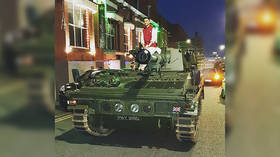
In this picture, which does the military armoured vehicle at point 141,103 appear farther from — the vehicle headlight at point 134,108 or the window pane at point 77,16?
the window pane at point 77,16

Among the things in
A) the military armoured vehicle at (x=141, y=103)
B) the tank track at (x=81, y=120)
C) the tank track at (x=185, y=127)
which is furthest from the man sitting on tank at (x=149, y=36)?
the tank track at (x=81, y=120)

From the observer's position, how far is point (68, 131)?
643 cm

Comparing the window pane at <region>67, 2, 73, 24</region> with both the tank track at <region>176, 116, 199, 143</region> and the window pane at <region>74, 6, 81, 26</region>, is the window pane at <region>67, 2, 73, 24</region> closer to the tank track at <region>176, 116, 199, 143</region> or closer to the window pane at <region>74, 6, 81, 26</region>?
A: the window pane at <region>74, 6, 81, 26</region>

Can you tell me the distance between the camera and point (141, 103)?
15.6ft

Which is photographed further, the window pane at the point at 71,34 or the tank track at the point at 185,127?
the window pane at the point at 71,34

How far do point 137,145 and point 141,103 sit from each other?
1.15m

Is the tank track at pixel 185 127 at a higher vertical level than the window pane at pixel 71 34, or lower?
lower

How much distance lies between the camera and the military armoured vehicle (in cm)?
458

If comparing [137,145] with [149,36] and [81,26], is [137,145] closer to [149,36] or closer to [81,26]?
[149,36]

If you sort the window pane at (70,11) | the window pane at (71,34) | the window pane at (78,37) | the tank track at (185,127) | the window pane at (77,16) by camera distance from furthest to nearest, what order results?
the window pane at (78,37) → the window pane at (77,16) → the window pane at (71,34) → the window pane at (70,11) → the tank track at (185,127)

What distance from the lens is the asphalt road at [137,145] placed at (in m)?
4.76

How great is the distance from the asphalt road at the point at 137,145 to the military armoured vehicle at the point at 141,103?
1.09 ft

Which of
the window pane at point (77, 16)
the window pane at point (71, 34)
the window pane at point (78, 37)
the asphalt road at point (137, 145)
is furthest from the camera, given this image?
the window pane at point (78, 37)

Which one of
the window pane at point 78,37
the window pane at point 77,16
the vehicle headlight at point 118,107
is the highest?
the window pane at point 77,16
